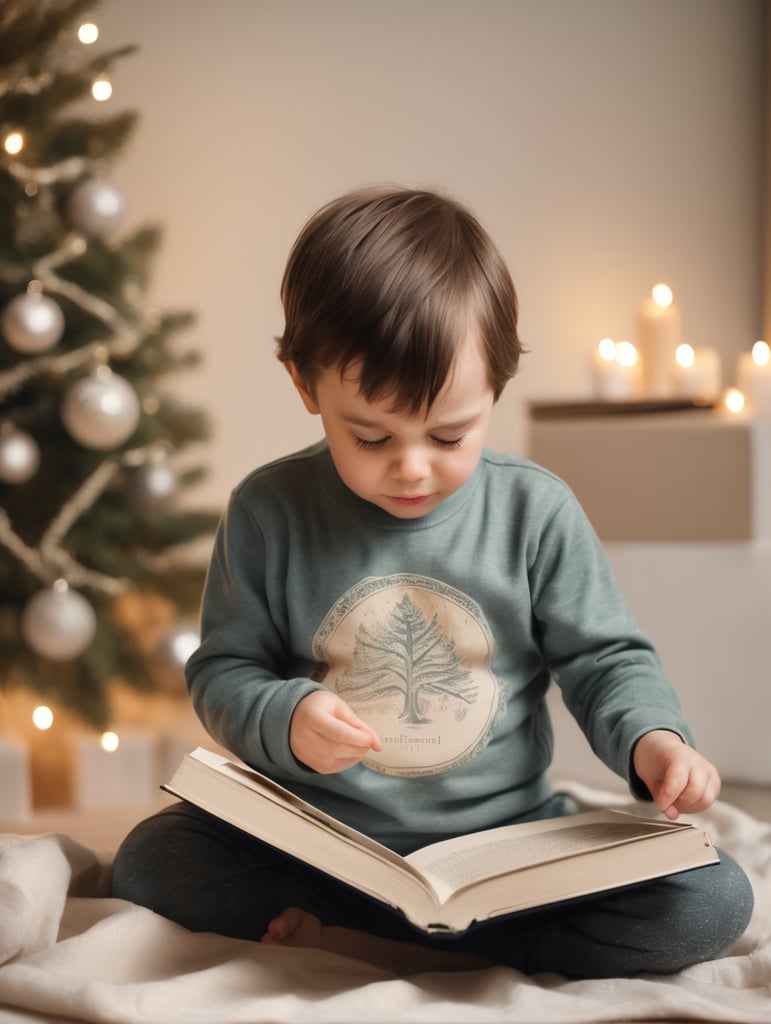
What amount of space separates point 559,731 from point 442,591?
0.70 m

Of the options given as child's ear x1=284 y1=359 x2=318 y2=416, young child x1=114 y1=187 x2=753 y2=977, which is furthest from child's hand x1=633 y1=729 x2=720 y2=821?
child's ear x1=284 y1=359 x2=318 y2=416

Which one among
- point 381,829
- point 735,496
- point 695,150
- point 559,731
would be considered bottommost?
point 559,731

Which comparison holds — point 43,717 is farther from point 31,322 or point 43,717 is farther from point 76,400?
point 31,322

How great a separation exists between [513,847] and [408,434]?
0.95 feet

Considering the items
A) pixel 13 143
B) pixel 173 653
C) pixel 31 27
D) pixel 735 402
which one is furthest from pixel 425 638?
pixel 31 27

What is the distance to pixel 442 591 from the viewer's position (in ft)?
2.95

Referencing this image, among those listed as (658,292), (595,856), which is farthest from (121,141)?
(595,856)

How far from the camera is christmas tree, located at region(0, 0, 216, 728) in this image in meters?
1.71

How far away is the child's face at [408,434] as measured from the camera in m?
0.78

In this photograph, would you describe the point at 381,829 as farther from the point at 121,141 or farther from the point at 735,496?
the point at 121,141

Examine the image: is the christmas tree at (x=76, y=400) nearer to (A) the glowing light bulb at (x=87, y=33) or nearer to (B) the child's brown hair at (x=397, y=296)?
(A) the glowing light bulb at (x=87, y=33)

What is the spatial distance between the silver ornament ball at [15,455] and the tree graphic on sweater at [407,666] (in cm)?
98

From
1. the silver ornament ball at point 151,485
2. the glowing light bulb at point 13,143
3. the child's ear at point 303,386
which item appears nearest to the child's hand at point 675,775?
the child's ear at point 303,386

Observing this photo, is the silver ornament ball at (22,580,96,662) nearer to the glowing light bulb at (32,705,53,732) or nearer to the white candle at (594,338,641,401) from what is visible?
the glowing light bulb at (32,705,53,732)
